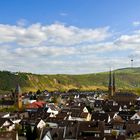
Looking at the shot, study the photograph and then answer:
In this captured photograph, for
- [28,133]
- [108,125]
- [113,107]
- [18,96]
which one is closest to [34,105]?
[18,96]

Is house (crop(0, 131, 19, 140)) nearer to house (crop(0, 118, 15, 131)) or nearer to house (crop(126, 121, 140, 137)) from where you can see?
house (crop(0, 118, 15, 131))

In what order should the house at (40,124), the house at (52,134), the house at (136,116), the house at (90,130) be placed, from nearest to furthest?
the house at (52,134)
the house at (90,130)
the house at (40,124)
the house at (136,116)

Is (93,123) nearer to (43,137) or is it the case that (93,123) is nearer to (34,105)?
(43,137)

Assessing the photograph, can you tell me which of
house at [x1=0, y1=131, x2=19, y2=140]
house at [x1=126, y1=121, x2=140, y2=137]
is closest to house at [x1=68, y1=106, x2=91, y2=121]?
house at [x1=126, y1=121, x2=140, y2=137]

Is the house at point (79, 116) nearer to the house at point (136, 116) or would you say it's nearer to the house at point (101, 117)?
the house at point (101, 117)

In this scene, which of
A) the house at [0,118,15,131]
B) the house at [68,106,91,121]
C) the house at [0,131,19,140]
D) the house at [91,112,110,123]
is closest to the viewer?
the house at [0,131,19,140]

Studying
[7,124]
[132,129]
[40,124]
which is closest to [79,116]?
[40,124]

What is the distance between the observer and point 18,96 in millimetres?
129125

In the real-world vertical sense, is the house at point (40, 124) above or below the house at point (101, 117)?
below

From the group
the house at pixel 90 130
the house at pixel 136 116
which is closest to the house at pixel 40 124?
the house at pixel 90 130

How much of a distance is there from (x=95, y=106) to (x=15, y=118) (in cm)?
3850

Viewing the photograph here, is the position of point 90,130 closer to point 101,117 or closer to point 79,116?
point 101,117

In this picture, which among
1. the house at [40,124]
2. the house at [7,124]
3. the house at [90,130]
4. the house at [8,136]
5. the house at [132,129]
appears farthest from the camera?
the house at [7,124]

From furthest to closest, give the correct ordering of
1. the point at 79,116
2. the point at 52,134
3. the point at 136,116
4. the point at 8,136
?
the point at 79,116 < the point at 136,116 < the point at 52,134 < the point at 8,136
